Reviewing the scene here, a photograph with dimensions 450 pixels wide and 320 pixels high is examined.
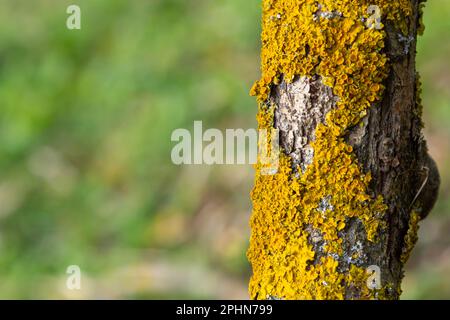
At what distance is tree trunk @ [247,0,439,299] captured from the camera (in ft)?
4.67

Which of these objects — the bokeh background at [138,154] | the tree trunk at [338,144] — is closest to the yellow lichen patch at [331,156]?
the tree trunk at [338,144]

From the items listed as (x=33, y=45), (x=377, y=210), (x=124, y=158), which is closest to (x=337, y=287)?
(x=377, y=210)

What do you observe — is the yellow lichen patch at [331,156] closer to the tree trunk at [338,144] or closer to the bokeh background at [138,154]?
the tree trunk at [338,144]

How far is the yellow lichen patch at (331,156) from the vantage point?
1.42 m

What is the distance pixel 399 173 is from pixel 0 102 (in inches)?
170

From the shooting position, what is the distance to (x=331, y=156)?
56.3 inches

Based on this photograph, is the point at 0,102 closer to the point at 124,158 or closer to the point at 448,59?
the point at 124,158

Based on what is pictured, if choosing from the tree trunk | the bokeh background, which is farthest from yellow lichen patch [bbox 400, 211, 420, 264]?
the bokeh background

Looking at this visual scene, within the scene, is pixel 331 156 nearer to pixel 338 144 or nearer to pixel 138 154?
pixel 338 144

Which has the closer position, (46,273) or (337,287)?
(337,287)

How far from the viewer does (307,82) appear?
1455mm

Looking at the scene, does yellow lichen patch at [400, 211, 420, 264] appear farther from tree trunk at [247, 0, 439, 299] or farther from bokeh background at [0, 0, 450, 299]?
bokeh background at [0, 0, 450, 299]

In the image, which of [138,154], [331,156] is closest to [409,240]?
[331,156]

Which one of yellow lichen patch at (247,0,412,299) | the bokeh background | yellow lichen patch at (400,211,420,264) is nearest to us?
yellow lichen patch at (247,0,412,299)
